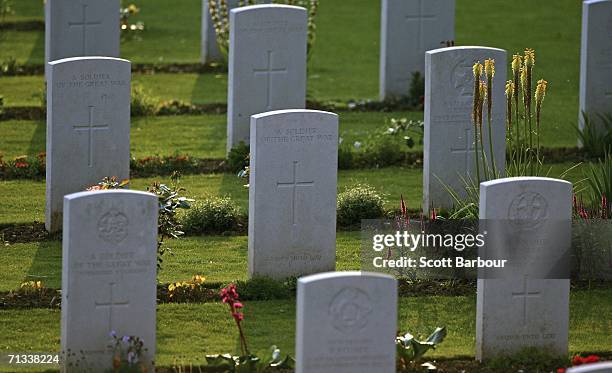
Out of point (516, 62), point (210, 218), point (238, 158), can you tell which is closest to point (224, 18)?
point (238, 158)

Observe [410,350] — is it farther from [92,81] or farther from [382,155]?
[382,155]

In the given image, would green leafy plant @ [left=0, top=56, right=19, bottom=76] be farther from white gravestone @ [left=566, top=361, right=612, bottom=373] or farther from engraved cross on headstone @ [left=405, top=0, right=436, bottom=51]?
white gravestone @ [left=566, top=361, right=612, bottom=373]

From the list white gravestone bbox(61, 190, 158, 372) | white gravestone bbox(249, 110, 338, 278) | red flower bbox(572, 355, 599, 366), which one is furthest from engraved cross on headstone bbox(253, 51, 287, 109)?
red flower bbox(572, 355, 599, 366)

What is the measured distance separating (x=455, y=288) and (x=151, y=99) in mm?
7498

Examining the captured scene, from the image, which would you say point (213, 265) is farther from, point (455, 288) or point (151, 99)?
point (151, 99)

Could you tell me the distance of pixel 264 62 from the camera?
46.7 ft

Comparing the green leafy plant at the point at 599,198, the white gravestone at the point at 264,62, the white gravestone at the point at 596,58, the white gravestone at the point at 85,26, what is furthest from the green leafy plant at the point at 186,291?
the white gravestone at the point at 85,26

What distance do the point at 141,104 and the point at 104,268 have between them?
839cm

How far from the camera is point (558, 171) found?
13977 millimetres

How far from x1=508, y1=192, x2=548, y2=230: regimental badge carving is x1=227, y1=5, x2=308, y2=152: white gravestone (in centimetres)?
573

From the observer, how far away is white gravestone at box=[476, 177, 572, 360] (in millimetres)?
8844

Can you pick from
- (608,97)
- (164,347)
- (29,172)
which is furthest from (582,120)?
(164,347)

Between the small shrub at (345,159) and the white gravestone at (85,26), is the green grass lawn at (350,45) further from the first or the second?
the small shrub at (345,159)

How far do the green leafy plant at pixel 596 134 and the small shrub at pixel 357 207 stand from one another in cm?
359
